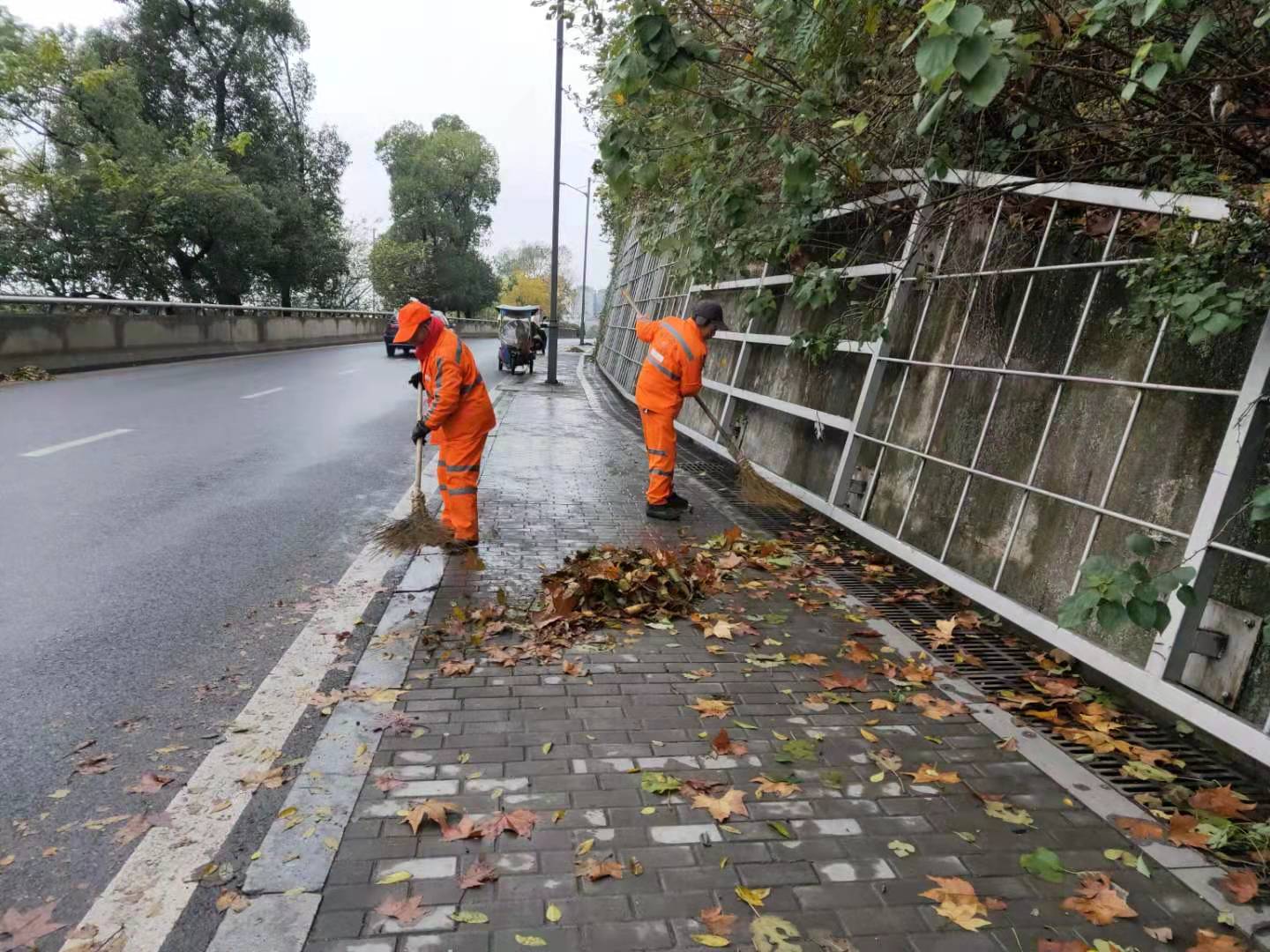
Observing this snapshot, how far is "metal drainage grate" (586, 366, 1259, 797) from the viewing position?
3.27m

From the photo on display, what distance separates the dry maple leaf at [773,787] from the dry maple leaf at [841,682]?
94 cm

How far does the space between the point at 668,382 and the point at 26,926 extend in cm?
564

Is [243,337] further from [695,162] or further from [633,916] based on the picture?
[633,916]

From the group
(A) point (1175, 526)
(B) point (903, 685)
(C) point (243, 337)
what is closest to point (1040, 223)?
(A) point (1175, 526)

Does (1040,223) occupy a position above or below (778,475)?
above

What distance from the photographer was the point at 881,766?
3256 millimetres

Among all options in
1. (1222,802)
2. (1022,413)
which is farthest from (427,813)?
(1022,413)

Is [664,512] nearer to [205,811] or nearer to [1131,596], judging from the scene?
[1131,596]

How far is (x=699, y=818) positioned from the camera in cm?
287

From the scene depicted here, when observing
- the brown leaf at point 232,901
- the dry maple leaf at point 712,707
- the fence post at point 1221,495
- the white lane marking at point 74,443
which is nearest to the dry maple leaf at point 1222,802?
the fence post at point 1221,495

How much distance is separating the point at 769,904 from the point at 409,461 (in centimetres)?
761

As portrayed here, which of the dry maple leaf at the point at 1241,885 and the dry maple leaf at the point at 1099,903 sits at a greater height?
the dry maple leaf at the point at 1241,885

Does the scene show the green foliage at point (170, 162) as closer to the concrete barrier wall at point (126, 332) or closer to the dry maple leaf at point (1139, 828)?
the concrete barrier wall at point (126, 332)

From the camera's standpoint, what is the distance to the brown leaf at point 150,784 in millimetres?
2967
